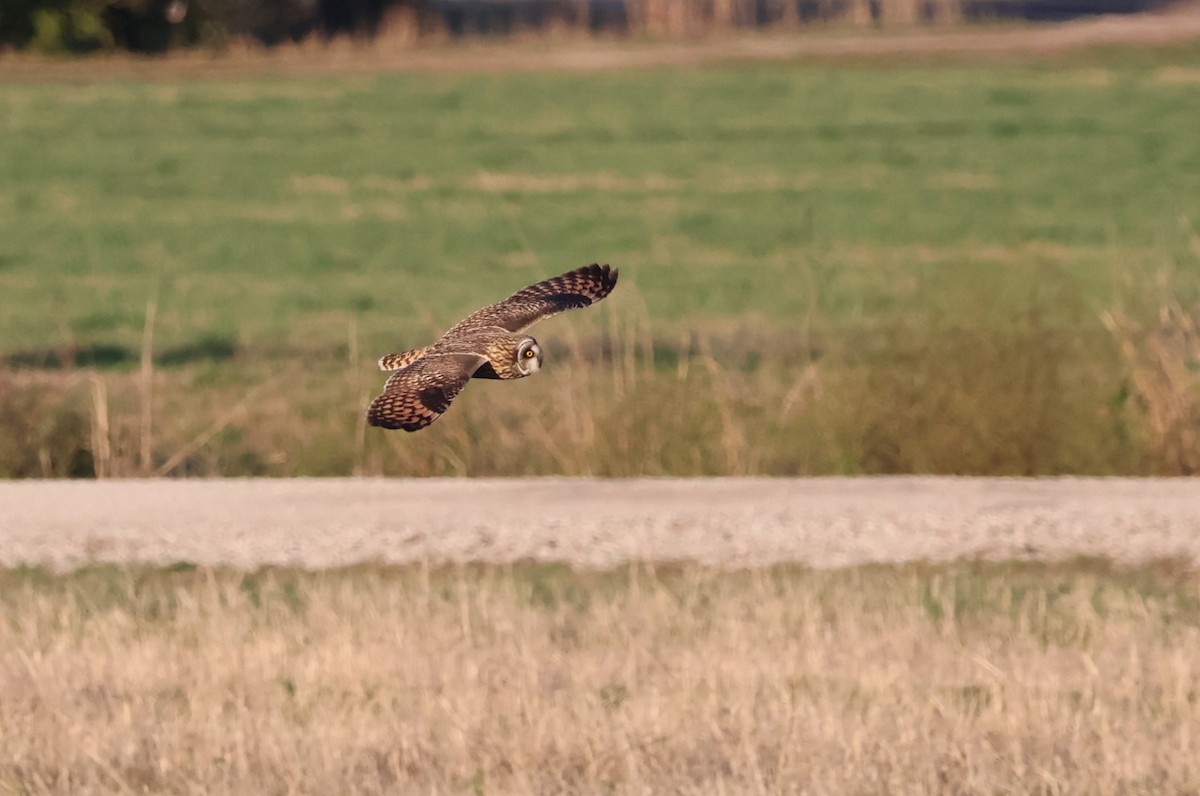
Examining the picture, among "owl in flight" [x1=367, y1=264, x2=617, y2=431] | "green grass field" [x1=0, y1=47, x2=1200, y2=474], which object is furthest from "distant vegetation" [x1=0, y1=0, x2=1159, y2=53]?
"owl in flight" [x1=367, y1=264, x2=617, y2=431]

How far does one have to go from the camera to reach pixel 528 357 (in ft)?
19.7

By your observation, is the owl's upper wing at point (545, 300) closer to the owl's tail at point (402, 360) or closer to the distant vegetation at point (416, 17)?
the owl's tail at point (402, 360)

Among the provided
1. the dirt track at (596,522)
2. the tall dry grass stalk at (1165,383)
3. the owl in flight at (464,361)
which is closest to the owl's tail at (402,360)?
the owl in flight at (464,361)

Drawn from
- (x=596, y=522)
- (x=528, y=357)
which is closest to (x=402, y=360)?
(x=528, y=357)

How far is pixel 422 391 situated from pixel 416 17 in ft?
175

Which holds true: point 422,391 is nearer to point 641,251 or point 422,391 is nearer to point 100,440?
point 100,440

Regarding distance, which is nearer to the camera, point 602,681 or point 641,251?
point 602,681

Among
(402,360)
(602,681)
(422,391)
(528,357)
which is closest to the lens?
(422,391)

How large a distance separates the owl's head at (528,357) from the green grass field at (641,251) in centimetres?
820

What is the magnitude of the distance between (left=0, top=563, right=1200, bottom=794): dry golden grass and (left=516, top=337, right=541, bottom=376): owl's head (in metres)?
2.80

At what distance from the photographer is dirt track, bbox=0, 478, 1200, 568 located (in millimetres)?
13070

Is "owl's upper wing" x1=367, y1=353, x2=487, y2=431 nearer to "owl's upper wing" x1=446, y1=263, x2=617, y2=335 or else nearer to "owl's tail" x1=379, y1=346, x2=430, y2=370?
"owl's tail" x1=379, y1=346, x2=430, y2=370

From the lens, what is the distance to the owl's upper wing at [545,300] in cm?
633

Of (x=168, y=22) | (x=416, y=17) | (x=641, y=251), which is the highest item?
(x=168, y=22)
